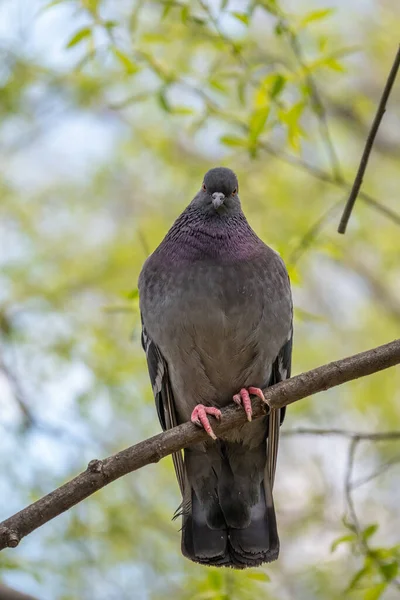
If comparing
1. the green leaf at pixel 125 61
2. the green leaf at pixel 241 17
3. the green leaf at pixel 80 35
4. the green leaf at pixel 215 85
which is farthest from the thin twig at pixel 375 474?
the green leaf at pixel 80 35

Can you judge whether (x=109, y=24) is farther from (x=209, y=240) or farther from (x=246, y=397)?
(x=246, y=397)

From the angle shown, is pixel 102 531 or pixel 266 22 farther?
pixel 266 22

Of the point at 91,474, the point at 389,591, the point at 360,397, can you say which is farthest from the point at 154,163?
the point at 91,474

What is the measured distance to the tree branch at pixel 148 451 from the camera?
3.91 meters

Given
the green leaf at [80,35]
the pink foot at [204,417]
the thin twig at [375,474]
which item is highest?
the green leaf at [80,35]

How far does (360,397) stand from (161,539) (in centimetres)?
320

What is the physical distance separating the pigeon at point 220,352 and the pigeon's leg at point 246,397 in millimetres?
16

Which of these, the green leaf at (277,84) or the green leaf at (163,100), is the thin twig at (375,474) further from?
the green leaf at (163,100)

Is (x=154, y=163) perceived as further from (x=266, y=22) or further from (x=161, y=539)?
(x=161, y=539)

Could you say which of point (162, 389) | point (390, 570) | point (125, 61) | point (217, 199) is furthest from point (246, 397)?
point (125, 61)

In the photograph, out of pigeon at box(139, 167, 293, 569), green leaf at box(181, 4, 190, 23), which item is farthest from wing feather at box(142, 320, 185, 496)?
green leaf at box(181, 4, 190, 23)

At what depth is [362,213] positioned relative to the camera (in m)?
10.4

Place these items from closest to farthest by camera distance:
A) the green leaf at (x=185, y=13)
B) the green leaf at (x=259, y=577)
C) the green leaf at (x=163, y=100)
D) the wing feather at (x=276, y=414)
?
the green leaf at (x=259, y=577) → the green leaf at (x=185, y=13) → the wing feather at (x=276, y=414) → the green leaf at (x=163, y=100)

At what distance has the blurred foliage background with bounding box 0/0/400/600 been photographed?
239 inches
